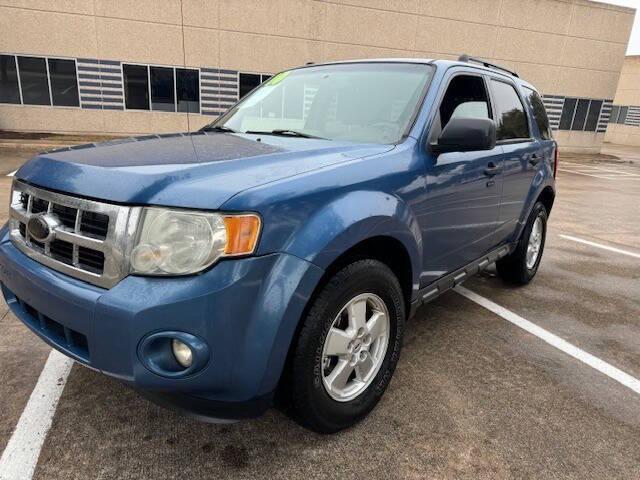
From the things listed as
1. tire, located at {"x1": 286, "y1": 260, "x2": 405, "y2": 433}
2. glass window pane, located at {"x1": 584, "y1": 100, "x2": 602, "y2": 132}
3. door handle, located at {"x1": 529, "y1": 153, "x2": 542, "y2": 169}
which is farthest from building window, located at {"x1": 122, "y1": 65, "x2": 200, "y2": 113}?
glass window pane, located at {"x1": 584, "y1": 100, "x2": 602, "y2": 132}

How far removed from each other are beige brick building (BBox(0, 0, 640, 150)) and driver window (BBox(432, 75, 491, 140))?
15.5m

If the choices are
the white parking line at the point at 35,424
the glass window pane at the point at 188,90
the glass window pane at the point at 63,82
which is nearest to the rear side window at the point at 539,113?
the white parking line at the point at 35,424

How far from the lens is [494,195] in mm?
3389

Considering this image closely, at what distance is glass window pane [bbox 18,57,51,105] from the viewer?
16.0 meters

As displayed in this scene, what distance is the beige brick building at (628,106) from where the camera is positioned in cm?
3656

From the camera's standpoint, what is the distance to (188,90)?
56.7 feet

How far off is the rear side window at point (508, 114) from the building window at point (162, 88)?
49.9 feet

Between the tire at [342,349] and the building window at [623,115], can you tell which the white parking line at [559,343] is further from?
the building window at [623,115]

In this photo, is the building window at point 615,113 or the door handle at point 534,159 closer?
the door handle at point 534,159

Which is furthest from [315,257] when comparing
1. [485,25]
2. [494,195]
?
[485,25]

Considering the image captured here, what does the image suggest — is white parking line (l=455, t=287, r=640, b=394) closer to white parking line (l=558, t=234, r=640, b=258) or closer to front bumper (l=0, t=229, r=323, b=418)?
front bumper (l=0, t=229, r=323, b=418)

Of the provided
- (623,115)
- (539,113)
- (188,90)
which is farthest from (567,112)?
(539,113)

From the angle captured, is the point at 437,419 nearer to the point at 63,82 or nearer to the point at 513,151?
the point at 513,151

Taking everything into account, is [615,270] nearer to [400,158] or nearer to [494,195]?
[494,195]
